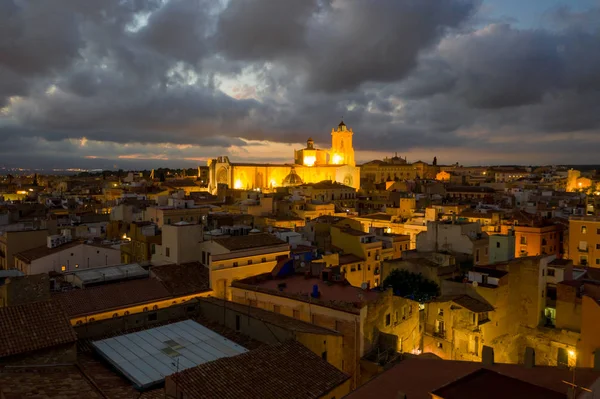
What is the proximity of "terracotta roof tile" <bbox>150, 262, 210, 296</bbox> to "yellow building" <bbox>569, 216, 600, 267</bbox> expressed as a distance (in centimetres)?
2639

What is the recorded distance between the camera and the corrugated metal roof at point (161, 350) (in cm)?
1335

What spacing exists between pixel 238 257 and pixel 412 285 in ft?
30.3

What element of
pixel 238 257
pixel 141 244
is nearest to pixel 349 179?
pixel 141 244

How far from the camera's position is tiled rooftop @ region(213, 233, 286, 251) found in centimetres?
2472

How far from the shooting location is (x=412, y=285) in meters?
26.6

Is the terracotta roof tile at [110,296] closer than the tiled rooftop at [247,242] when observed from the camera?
Yes

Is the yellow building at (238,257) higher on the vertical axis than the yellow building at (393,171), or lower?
lower

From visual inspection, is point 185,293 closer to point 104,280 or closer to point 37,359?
point 104,280

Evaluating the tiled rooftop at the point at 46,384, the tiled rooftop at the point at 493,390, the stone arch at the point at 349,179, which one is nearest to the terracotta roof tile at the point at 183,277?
the tiled rooftop at the point at 46,384

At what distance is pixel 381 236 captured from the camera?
126ft

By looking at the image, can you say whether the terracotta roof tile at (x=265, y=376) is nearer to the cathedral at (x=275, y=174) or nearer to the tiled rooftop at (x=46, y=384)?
A: the tiled rooftop at (x=46, y=384)

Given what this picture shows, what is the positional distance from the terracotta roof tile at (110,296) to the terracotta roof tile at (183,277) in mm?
501

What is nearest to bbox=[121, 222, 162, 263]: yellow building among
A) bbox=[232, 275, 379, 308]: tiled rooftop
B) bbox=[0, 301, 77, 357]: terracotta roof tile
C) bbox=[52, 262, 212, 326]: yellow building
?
bbox=[52, 262, 212, 326]: yellow building

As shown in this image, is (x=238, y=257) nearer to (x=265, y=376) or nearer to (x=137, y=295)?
(x=137, y=295)
